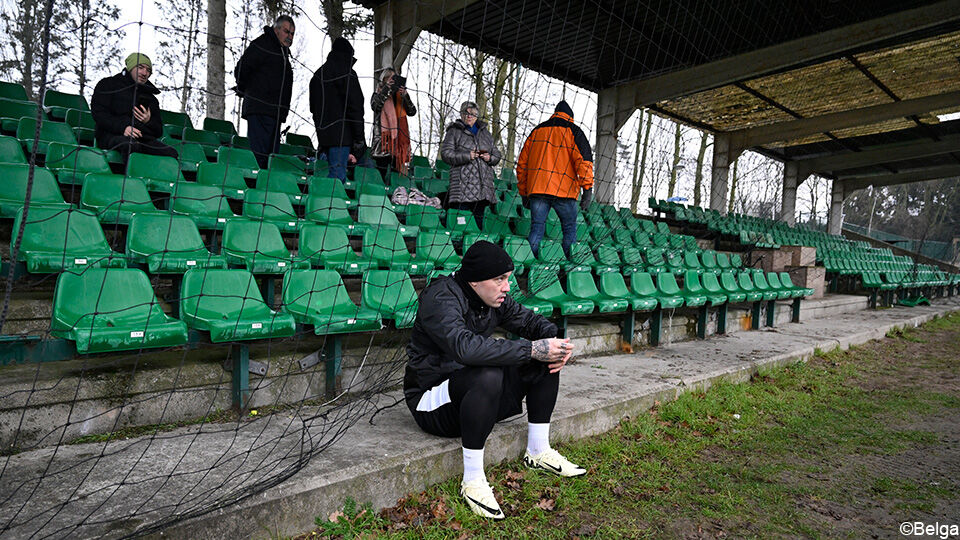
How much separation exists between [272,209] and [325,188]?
90 centimetres

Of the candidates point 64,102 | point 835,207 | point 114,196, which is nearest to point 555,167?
point 114,196

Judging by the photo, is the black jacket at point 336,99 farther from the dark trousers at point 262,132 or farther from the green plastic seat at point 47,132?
the green plastic seat at point 47,132

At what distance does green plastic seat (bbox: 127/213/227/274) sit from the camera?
2.83m

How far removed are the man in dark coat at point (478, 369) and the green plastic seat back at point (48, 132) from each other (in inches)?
170

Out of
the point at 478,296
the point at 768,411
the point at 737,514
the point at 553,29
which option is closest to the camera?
the point at 737,514

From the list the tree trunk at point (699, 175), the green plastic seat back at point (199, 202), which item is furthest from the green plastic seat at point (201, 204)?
the tree trunk at point (699, 175)

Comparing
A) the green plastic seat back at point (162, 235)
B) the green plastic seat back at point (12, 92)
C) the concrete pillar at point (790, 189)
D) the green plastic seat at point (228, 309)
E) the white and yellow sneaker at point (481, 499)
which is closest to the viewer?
the white and yellow sneaker at point (481, 499)

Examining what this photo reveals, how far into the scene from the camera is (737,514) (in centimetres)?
221

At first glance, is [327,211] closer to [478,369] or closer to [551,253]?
[551,253]

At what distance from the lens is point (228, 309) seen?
273 cm

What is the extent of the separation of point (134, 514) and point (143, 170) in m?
3.53

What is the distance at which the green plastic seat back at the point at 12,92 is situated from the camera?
5.47 meters

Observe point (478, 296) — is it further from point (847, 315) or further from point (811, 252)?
point (811, 252)

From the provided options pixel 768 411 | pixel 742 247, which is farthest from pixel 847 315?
pixel 768 411
